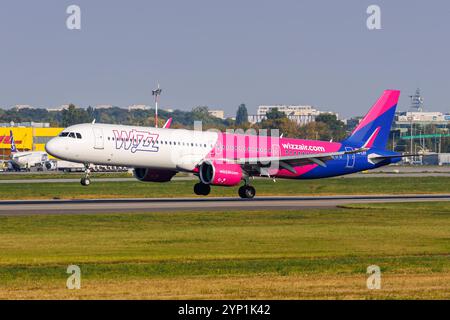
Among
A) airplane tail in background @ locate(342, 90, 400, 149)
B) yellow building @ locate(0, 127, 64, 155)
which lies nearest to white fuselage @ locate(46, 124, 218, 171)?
airplane tail in background @ locate(342, 90, 400, 149)

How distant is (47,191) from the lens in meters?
75.1

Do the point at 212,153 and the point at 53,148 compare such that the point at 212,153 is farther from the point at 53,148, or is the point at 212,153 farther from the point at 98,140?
the point at 53,148

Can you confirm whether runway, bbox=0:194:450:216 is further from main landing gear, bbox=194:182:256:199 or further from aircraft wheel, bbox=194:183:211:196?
aircraft wheel, bbox=194:183:211:196

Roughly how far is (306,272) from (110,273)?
6141mm

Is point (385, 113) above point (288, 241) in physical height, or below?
above

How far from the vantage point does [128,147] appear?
5972cm

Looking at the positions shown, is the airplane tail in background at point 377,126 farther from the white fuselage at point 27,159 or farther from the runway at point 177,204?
the white fuselage at point 27,159

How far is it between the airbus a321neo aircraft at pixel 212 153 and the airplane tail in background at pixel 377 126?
8 centimetres

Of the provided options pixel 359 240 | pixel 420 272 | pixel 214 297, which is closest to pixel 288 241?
pixel 359 240

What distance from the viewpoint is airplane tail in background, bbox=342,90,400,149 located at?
72.4 m

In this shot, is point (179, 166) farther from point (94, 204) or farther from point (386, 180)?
point (386, 180)

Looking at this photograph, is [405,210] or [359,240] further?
[405,210]

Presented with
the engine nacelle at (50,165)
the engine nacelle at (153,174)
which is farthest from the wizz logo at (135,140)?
the engine nacelle at (50,165)

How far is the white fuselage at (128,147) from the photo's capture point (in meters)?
59.5
